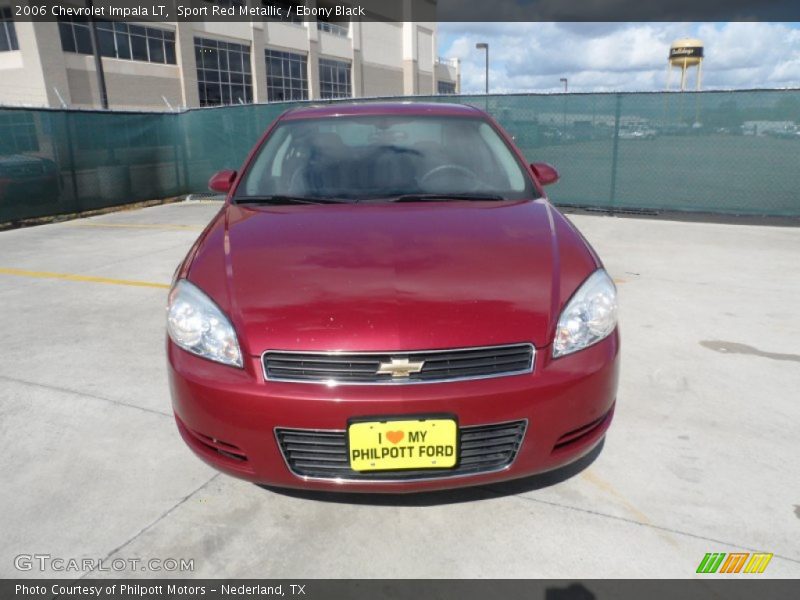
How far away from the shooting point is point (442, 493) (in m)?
2.27

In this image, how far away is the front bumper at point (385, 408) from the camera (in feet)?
5.92

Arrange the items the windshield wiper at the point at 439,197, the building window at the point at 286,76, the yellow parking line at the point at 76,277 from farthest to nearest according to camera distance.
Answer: the building window at the point at 286,76 → the yellow parking line at the point at 76,277 → the windshield wiper at the point at 439,197

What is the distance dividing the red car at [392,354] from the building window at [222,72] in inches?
1323

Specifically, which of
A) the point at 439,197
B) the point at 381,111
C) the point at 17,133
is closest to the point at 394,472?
the point at 439,197

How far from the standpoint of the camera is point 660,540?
2041mm

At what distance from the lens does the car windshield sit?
294 cm

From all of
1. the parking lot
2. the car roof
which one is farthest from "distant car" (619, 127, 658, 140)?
the car roof

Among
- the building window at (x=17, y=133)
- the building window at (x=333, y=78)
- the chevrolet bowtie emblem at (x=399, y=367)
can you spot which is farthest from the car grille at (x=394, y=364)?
the building window at (x=333, y=78)

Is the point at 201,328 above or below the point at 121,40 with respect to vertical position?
below

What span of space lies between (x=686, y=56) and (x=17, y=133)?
38954 millimetres

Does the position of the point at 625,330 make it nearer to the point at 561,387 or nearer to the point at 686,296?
the point at 686,296

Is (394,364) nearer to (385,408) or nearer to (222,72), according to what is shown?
(385,408)

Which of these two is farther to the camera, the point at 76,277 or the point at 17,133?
the point at 17,133

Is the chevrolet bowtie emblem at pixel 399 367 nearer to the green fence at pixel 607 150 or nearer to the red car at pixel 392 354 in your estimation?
the red car at pixel 392 354
